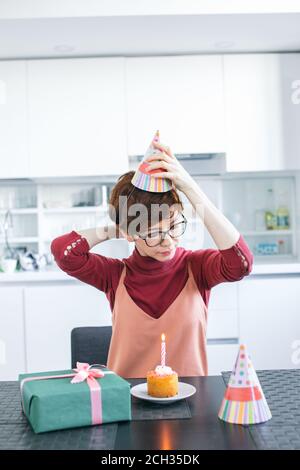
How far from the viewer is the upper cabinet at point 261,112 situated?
3562 millimetres

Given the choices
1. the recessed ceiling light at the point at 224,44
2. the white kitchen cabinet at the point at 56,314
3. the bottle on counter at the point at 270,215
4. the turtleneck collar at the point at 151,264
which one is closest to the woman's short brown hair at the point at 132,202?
the turtleneck collar at the point at 151,264

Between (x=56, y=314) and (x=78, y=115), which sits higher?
(x=78, y=115)

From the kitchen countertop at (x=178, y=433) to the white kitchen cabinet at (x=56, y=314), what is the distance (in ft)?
7.12

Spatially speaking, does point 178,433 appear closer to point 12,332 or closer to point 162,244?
point 162,244

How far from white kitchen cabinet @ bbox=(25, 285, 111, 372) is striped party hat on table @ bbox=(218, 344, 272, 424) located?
7.57 ft

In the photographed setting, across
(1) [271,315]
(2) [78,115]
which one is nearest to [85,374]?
(1) [271,315]

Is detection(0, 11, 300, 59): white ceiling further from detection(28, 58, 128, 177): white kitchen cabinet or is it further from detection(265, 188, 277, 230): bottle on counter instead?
detection(265, 188, 277, 230): bottle on counter

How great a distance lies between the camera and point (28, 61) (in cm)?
352

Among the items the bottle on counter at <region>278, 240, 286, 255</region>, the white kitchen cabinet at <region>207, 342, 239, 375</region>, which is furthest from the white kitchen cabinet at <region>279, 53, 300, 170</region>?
the white kitchen cabinet at <region>207, 342, 239, 375</region>

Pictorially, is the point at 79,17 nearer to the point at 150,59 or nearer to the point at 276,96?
the point at 150,59

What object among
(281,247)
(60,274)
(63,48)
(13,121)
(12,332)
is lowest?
(12,332)

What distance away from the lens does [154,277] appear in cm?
150

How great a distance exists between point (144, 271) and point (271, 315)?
2.01 meters

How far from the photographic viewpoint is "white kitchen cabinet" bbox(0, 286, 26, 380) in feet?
10.9
